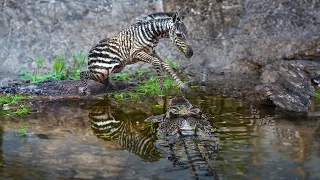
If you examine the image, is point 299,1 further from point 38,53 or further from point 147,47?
point 38,53

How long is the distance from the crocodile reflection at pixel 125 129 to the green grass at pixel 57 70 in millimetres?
2194

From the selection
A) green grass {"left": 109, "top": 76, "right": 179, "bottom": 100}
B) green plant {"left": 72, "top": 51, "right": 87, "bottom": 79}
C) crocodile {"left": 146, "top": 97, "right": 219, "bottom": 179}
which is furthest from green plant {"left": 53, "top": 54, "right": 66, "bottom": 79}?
crocodile {"left": 146, "top": 97, "right": 219, "bottom": 179}

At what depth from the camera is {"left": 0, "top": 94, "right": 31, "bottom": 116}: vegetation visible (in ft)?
24.0

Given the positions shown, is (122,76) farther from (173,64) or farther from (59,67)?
(59,67)

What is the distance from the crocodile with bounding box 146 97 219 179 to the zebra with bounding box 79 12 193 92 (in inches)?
81.9

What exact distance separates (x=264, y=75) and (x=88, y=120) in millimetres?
3077

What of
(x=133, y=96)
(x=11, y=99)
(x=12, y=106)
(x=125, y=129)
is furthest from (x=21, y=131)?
(x=133, y=96)

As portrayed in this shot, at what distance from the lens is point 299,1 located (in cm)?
1097

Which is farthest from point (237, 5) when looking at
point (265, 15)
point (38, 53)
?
point (38, 53)

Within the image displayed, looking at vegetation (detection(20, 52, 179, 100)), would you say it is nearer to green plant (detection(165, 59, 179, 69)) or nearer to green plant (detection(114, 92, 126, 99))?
green plant (detection(165, 59, 179, 69))

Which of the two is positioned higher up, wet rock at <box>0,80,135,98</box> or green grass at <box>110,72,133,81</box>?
green grass at <box>110,72,133,81</box>

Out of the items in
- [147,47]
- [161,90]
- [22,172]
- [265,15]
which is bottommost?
[22,172]

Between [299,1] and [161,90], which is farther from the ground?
[299,1]

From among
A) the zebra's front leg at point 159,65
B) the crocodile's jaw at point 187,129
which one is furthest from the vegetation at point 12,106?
the crocodile's jaw at point 187,129
